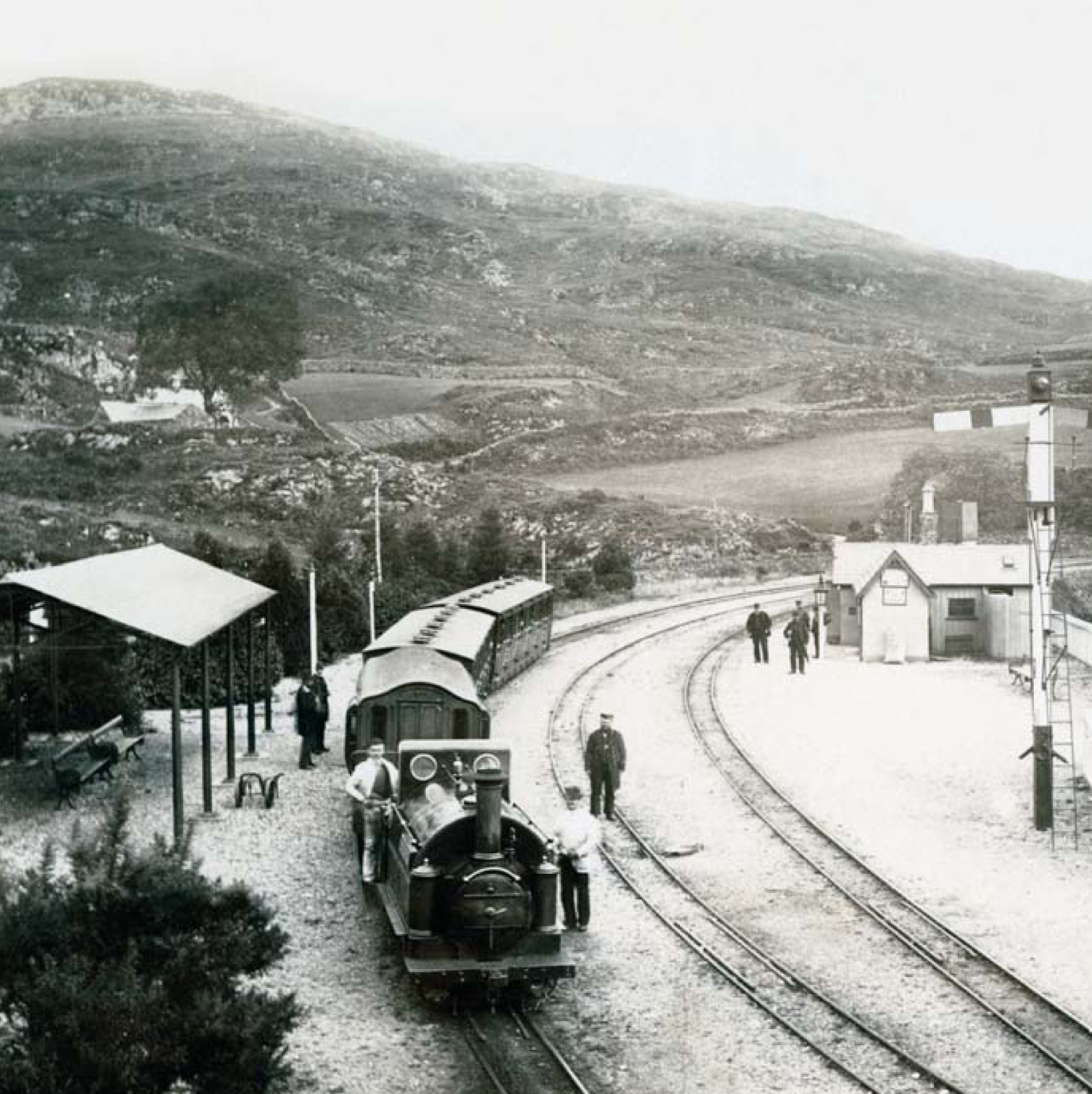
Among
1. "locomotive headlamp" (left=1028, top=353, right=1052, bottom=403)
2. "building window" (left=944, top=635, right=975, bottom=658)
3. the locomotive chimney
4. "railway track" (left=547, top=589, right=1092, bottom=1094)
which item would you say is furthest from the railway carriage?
"building window" (left=944, top=635, right=975, bottom=658)

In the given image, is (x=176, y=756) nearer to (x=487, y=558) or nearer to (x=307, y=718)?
(x=307, y=718)

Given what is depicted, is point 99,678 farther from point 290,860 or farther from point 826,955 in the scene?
point 826,955

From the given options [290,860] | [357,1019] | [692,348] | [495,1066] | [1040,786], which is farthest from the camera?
[692,348]

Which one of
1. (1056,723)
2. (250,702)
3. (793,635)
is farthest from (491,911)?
(793,635)

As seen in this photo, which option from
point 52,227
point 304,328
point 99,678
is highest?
point 52,227

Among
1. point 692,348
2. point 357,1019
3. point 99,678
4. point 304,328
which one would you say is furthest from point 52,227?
point 357,1019

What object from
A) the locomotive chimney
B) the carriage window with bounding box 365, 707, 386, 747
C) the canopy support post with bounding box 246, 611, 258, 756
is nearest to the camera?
the locomotive chimney

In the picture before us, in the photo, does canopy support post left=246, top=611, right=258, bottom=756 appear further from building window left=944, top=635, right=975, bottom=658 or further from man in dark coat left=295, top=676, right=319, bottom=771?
building window left=944, top=635, right=975, bottom=658
